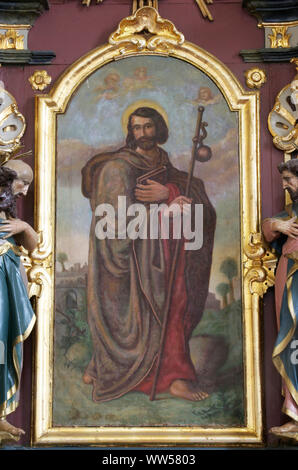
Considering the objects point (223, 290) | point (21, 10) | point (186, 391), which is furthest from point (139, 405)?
point (21, 10)

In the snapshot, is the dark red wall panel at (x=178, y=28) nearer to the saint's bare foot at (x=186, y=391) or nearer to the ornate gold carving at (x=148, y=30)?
the ornate gold carving at (x=148, y=30)

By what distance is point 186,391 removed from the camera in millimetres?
5738

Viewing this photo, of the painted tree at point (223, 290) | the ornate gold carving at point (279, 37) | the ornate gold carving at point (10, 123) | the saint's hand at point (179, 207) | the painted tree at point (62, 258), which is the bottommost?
the painted tree at point (223, 290)

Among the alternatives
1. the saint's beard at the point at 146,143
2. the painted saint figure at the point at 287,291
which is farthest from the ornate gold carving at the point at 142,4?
the painted saint figure at the point at 287,291

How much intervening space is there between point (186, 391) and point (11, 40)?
2611 millimetres

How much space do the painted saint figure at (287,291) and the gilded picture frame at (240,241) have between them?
6.2 inches

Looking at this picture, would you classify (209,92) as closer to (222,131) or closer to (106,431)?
(222,131)

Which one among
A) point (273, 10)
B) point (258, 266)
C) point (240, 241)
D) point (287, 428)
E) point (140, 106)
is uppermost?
point (273, 10)

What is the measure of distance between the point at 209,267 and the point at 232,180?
0.59 metres

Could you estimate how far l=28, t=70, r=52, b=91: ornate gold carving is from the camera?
617cm

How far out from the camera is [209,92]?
614cm

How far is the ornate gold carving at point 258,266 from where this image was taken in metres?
5.83

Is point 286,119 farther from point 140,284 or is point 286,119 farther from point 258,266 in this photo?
point 140,284

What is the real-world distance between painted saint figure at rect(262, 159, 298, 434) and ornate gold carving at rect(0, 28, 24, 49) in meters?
1.96
